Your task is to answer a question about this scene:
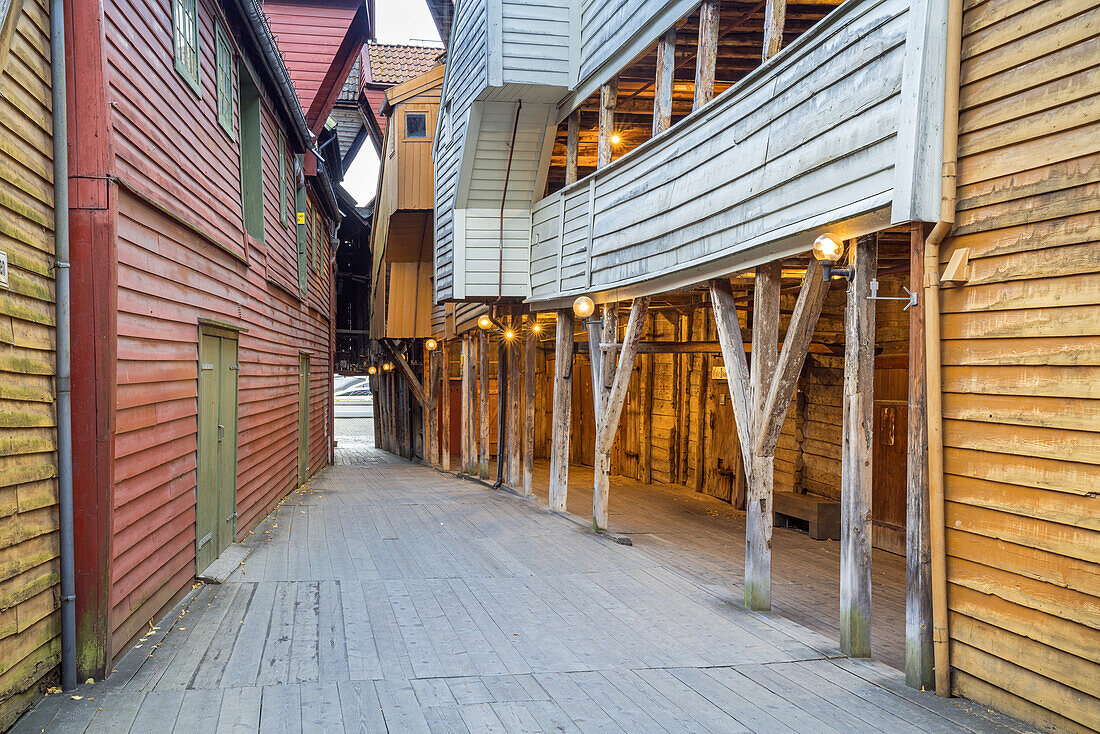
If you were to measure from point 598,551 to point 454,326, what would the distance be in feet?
29.1

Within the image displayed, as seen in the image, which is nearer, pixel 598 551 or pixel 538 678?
pixel 538 678

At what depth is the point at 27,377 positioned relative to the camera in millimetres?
3781

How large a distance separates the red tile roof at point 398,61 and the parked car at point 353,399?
20893 millimetres

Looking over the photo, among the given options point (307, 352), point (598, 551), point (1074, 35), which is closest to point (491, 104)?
point (598, 551)

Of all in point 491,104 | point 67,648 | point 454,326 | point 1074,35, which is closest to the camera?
point 1074,35

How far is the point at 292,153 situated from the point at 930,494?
34.4 ft

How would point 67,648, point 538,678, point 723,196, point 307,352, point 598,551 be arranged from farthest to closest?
1. point 307,352
2. point 598,551
3. point 723,196
4. point 538,678
5. point 67,648

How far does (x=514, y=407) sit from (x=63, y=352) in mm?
8980

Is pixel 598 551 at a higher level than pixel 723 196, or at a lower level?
lower

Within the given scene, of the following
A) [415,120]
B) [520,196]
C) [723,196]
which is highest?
[415,120]

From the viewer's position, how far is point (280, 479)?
11.6m

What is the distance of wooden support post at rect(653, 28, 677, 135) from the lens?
752cm

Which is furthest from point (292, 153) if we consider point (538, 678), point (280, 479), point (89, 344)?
point (538, 678)

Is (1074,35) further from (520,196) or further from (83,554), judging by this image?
(520,196)
